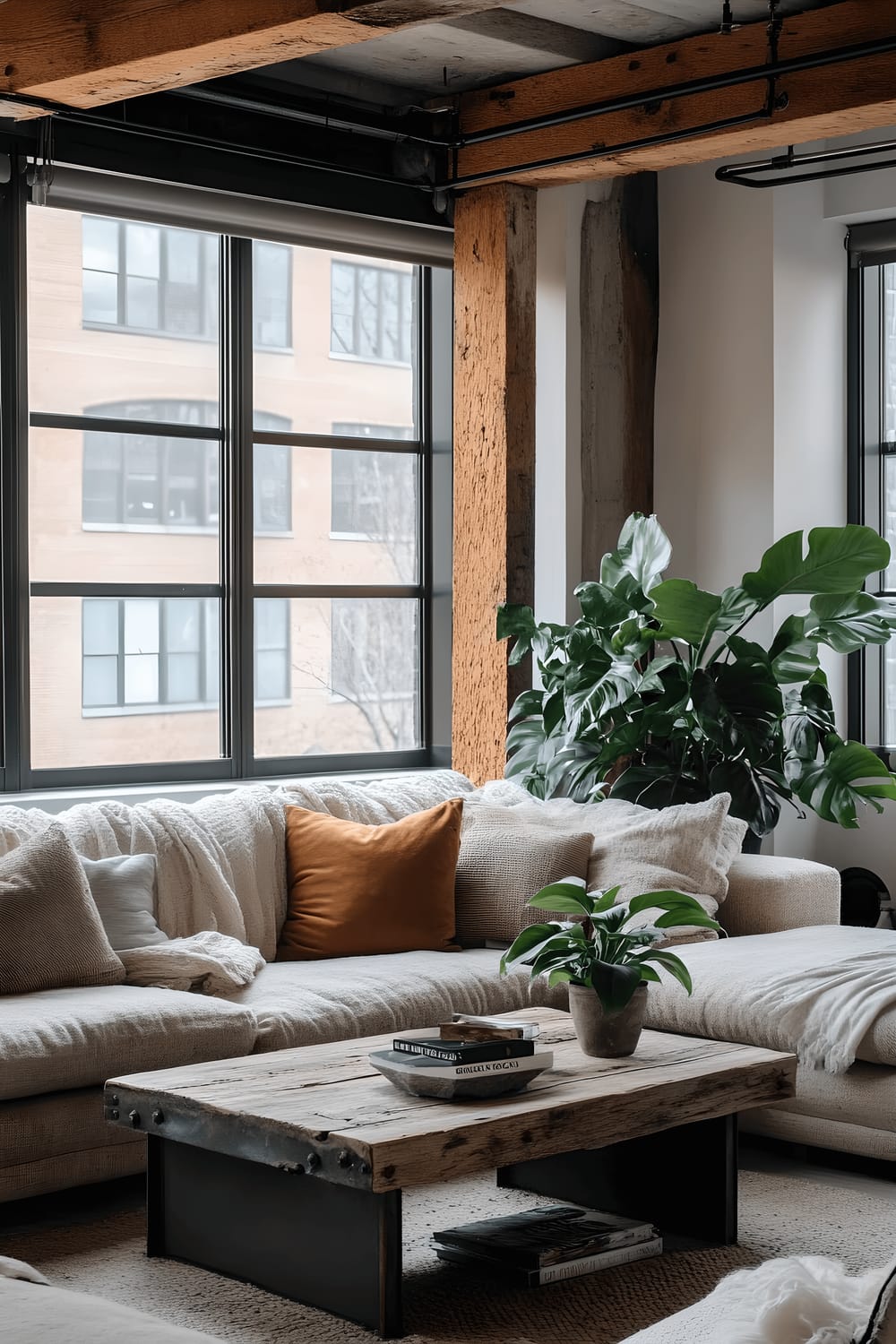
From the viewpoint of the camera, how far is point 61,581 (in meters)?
5.11

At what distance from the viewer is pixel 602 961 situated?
3332mm

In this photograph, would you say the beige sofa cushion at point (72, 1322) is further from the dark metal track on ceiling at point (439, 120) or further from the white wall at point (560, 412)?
the white wall at point (560, 412)

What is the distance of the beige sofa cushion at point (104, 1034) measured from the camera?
133 inches

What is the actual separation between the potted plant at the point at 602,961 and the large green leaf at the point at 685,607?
6.36ft

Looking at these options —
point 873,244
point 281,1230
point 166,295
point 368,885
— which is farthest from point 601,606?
point 281,1230

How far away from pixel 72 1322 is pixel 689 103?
14.2 ft

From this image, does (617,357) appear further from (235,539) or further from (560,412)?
(235,539)

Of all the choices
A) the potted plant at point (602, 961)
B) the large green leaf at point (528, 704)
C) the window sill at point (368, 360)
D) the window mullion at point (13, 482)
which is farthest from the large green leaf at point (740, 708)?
the window mullion at point (13, 482)

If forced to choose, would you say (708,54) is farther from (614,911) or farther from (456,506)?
(614,911)

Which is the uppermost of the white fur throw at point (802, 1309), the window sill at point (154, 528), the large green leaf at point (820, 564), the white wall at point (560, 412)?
the white wall at point (560, 412)

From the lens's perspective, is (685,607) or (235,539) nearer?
(685,607)

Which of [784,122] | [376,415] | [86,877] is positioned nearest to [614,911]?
[86,877]

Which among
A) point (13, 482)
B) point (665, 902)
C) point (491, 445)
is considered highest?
point (491, 445)

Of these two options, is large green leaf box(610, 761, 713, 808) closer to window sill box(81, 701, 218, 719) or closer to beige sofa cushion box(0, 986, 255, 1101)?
window sill box(81, 701, 218, 719)
